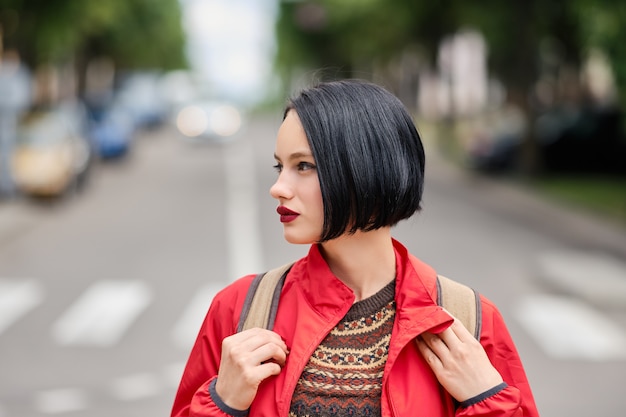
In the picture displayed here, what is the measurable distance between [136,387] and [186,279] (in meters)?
4.90

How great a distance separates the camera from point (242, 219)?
738 inches

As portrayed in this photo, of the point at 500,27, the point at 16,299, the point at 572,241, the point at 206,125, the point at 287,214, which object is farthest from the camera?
the point at 206,125

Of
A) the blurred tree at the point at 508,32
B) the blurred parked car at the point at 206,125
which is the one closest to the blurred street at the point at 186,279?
the blurred tree at the point at 508,32

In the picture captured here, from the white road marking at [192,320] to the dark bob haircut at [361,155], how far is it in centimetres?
706

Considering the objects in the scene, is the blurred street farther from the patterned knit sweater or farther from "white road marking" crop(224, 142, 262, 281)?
the patterned knit sweater

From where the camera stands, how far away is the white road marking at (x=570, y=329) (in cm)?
905

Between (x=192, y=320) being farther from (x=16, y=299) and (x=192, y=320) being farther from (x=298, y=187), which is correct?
(x=298, y=187)

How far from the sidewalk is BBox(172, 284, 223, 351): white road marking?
13.3ft

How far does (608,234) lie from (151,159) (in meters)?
21.0

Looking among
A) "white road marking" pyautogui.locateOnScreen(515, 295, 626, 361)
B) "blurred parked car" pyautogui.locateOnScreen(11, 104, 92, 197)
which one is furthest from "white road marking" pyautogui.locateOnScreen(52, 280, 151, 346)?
"blurred parked car" pyautogui.locateOnScreen(11, 104, 92, 197)

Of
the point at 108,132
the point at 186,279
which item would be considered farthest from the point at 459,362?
the point at 108,132

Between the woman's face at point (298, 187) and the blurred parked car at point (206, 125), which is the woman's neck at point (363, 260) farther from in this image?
the blurred parked car at point (206, 125)

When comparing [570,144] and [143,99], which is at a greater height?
[143,99]

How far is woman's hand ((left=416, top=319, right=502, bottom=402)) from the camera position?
2184 mm
